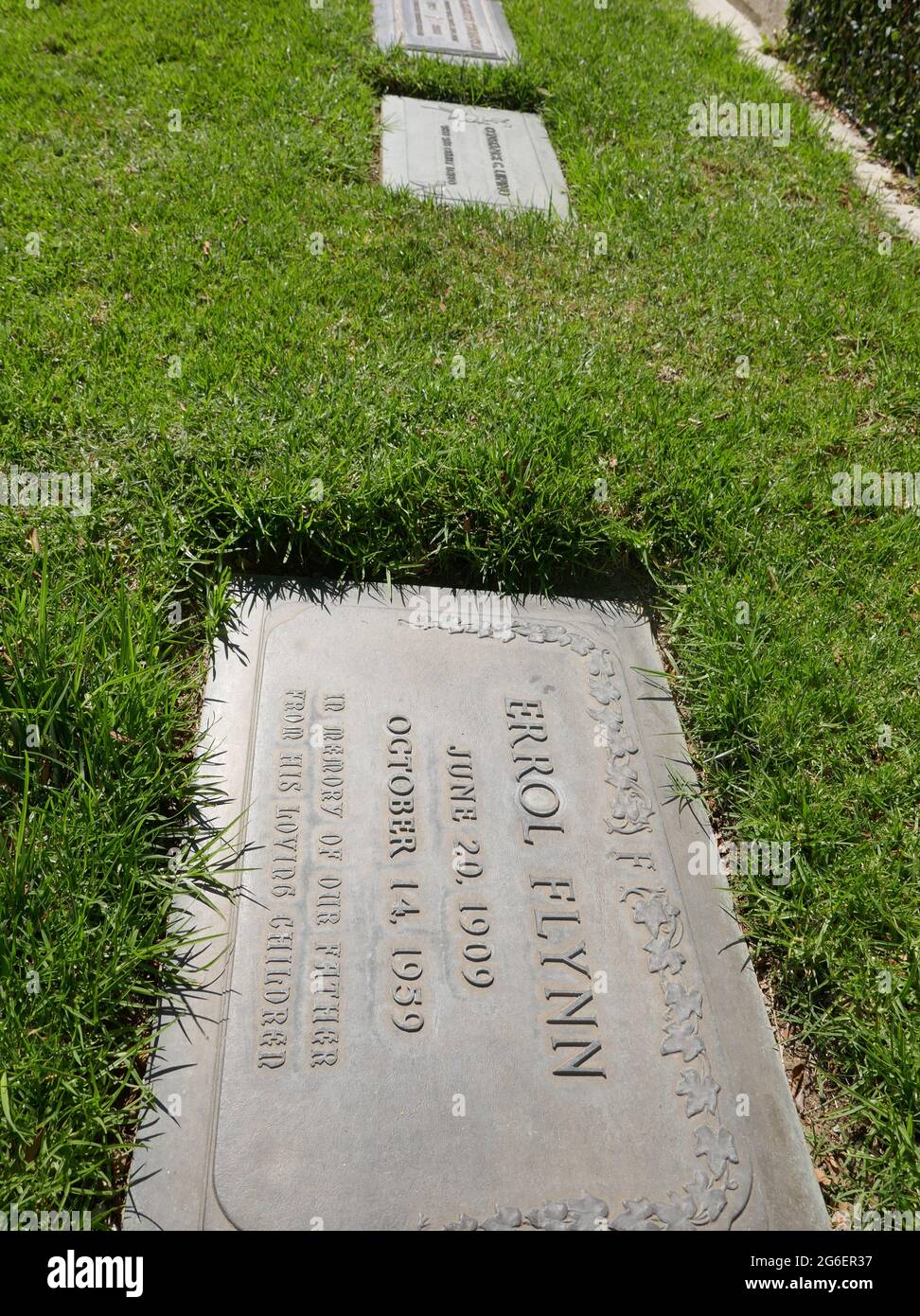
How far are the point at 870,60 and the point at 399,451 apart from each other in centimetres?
507

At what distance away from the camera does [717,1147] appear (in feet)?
6.42

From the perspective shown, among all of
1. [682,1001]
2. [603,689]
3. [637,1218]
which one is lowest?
[637,1218]

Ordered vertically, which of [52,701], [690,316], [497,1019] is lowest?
[497,1019]

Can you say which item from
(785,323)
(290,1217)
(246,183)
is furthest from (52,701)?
(785,323)

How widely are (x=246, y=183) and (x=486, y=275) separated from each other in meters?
1.31

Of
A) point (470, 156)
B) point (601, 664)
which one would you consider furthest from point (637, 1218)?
point (470, 156)

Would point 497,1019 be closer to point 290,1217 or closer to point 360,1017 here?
point 360,1017

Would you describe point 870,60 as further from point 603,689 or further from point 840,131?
point 603,689

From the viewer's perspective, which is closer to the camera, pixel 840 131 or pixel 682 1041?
pixel 682 1041

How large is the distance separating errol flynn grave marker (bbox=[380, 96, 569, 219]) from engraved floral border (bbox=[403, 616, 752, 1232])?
3078 millimetres

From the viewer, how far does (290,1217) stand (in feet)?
5.84

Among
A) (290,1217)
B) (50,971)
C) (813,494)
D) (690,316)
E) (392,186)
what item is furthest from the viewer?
(392,186)

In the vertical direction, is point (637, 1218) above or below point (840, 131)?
below

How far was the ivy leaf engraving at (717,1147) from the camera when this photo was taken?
1.94 meters
